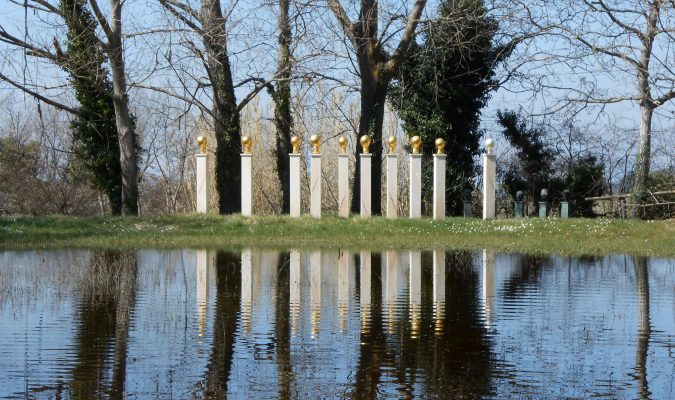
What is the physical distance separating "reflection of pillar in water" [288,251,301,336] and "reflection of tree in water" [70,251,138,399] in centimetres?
191

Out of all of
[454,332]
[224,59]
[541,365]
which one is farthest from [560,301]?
[224,59]

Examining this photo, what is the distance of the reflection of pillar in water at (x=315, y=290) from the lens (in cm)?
1245

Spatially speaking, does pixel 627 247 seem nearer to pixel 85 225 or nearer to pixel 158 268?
pixel 158 268

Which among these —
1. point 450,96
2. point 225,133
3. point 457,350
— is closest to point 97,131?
point 225,133

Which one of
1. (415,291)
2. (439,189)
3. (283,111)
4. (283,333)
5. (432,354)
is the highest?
(283,111)

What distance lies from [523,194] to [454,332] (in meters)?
23.5

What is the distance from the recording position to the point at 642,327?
12570 mm

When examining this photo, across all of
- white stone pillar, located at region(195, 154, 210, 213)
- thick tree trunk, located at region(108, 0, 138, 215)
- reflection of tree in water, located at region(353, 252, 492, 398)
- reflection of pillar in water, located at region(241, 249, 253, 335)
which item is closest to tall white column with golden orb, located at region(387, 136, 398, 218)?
white stone pillar, located at region(195, 154, 210, 213)

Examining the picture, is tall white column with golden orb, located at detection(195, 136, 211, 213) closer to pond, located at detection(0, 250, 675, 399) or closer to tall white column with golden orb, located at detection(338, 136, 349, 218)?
tall white column with golden orb, located at detection(338, 136, 349, 218)

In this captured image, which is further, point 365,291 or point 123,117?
point 123,117

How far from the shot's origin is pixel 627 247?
2377cm

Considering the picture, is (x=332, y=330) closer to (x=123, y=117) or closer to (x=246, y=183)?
(x=246, y=183)

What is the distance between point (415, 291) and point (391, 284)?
0.93 m

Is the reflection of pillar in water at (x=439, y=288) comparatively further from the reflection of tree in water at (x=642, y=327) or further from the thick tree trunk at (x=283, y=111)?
the thick tree trunk at (x=283, y=111)
